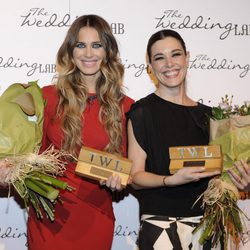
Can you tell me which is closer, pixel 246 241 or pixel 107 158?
pixel 107 158

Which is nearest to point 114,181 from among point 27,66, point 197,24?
point 27,66

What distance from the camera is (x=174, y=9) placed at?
3.06 meters

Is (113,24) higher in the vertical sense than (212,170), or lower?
higher

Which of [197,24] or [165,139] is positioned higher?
[197,24]

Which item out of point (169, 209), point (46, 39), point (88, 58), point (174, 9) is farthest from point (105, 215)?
point (174, 9)

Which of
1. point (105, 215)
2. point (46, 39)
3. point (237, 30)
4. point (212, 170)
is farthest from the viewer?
point (237, 30)

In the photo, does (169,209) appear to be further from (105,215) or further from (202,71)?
(202,71)

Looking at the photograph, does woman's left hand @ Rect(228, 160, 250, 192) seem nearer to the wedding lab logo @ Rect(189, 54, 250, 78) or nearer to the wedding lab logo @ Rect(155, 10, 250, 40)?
the wedding lab logo @ Rect(189, 54, 250, 78)

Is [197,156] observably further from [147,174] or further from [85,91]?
[85,91]

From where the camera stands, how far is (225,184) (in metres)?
2.14

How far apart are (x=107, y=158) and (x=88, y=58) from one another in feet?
1.85

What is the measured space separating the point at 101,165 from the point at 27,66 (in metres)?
1.11

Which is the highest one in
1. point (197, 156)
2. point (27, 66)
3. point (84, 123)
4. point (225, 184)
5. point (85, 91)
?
point (27, 66)

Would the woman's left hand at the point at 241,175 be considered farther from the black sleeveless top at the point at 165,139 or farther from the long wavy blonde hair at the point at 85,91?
the long wavy blonde hair at the point at 85,91
